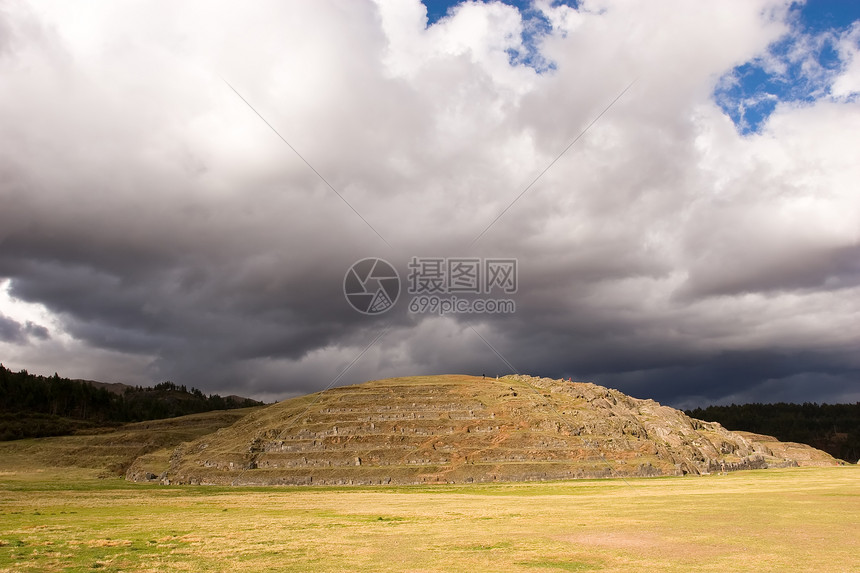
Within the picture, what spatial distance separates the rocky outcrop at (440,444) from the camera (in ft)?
376

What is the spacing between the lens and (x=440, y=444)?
124 metres

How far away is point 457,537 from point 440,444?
9193cm

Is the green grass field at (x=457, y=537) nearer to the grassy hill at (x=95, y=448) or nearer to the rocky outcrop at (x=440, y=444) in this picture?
the rocky outcrop at (x=440, y=444)

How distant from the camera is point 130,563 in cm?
2702

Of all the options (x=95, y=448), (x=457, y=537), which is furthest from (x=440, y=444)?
(x=95, y=448)

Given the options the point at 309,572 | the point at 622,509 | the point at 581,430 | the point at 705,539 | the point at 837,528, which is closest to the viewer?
the point at 309,572

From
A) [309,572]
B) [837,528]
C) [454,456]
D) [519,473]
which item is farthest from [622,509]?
[454,456]

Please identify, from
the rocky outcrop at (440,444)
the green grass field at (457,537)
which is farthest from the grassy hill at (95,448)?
the green grass field at (457,537)

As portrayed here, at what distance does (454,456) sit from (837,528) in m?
89.2

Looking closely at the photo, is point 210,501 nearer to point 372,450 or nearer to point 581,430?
point 372,450

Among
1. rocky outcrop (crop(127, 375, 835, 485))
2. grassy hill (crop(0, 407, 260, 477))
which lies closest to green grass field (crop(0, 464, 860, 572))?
rocky outcrop (crop(127, 375, 835, 485))

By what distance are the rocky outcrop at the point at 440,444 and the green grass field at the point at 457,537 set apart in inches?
2364

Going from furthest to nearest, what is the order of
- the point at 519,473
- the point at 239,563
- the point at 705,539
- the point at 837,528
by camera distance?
1. the point at 519,473
2. the point at 837,528
3. the point at 705,539
4. the point at 239,563

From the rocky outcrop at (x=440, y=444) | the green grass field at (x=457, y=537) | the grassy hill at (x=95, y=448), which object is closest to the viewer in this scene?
the green grass field at (x=457, y=537)
